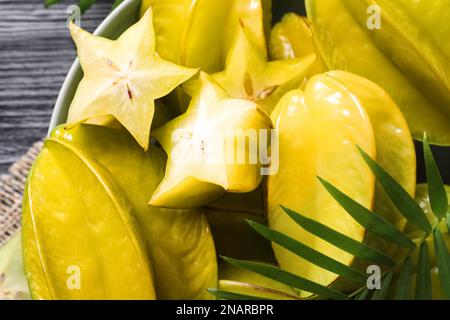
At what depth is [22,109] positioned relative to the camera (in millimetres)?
1149

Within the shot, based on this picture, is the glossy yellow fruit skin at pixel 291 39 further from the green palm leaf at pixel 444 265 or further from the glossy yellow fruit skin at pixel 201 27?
the green palm leaf at pixel 444 265

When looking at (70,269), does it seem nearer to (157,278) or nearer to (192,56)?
(157,278)

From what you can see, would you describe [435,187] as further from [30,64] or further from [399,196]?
[30,64]

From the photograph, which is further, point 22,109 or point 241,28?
point 22,109

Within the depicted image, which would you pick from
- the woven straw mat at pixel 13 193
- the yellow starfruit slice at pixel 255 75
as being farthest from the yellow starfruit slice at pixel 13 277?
the yellow starfruit slice at pixel 255 75

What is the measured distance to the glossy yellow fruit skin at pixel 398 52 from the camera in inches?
27.2

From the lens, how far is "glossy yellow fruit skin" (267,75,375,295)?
0.66 metres

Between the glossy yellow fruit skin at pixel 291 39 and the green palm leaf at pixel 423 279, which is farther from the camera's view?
the glossy yellow fruit skin at pixel 291 39

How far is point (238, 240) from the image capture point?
2.52 ft

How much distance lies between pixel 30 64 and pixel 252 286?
0.67 metres

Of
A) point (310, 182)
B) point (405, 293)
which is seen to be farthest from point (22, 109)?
point (405, 293)

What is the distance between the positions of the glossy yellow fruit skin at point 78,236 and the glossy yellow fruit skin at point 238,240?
0.11 meters

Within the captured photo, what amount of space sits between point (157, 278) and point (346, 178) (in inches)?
8.6
